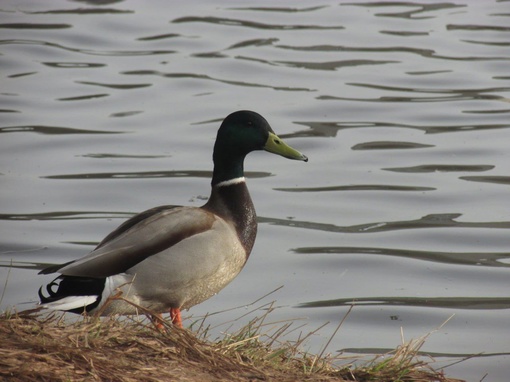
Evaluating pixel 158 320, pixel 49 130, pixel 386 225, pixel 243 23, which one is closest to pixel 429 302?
pixel 386 225

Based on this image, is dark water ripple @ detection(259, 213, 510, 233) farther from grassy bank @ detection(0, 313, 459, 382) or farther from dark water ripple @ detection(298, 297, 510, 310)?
grassy bank @ detection(0, 313, 459, 382)

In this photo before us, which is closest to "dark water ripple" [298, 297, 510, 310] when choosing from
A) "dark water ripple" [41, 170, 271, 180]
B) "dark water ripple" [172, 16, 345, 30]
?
"dark water ripple" [41, 170, 271, 180]

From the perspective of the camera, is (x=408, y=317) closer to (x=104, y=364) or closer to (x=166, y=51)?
(x=104, y=364)

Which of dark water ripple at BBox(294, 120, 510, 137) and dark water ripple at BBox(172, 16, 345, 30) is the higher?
dark water ripple at BBox(172, 16, 345, 30)

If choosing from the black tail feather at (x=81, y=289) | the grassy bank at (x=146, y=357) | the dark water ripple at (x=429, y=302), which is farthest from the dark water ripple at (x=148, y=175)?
the grassy bank at (x=146, y=357)

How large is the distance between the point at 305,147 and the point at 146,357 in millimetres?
7283

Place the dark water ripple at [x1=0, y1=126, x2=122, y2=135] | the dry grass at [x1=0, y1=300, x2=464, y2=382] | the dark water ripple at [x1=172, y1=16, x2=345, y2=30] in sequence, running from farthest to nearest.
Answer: the dark water ripple at [x1=172, y1=16, x2=345, y2=30]
the dark water ripple at [x1=0, y1=126, x2=122, y2=135]
the dry grass at [x1=0, y1=300, x2=464, y2=382]

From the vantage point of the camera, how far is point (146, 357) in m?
5.32

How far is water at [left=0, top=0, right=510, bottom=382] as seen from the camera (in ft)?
29.4

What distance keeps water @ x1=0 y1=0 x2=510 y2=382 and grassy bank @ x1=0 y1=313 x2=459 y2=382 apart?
13.3 inches

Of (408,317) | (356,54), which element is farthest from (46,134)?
(408,317)

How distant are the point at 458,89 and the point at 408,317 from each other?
6435 millimetres

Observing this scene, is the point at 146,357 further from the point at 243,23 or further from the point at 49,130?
the point at 243,23

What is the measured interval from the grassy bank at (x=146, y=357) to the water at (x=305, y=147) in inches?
13.3
